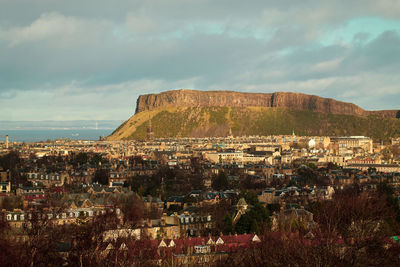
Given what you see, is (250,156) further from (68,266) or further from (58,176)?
(68,266)

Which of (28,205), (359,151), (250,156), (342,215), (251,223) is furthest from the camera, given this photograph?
(359,151)

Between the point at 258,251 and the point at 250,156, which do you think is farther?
the point at 250,156

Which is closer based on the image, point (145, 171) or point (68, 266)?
point (68, 266)

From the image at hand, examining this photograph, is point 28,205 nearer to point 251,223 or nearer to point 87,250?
point 251,223

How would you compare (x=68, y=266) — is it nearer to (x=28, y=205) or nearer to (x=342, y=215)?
(x=342, y=215)

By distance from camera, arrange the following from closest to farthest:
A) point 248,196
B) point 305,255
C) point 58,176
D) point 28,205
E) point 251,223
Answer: point 305,255 → point 251,223 → point 28,205 → point 248,196 → point 58,176

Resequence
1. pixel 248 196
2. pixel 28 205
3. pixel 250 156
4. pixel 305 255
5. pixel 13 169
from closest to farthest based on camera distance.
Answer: pixel 305 255 < pixel 28 205 < pixel 248 196 < pixel 13 169 < pixel 250 156

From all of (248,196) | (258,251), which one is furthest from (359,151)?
(258,251)

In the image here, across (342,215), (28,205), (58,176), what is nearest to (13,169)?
(58,176)

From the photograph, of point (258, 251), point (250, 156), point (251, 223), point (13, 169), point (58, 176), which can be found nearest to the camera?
→ point (258, 251)
